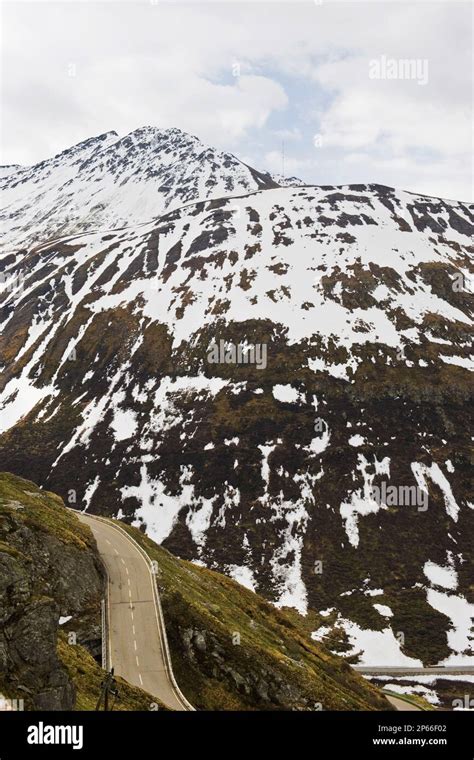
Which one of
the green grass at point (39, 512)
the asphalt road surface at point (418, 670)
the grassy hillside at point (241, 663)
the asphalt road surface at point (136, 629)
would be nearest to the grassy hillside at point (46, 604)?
the green grass at point (39, 512)

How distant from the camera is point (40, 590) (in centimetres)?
2892

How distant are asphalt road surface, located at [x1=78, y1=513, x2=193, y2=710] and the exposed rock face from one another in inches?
57.1

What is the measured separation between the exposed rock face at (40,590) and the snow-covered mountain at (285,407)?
116 feet

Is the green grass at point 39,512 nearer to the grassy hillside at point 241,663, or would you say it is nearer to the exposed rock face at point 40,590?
the exposed rock face at point 40,590

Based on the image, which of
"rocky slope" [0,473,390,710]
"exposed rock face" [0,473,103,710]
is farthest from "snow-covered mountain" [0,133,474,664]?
"exposed rock face" [0,473,103,710]

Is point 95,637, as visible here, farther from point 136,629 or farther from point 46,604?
point 46,604

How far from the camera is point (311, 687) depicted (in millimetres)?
34438

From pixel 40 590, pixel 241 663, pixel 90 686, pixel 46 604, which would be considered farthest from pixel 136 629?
pixel 46 604

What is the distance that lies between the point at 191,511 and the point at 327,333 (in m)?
51.1

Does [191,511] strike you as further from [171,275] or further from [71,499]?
[171,275]

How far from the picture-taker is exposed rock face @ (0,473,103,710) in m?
18.9
